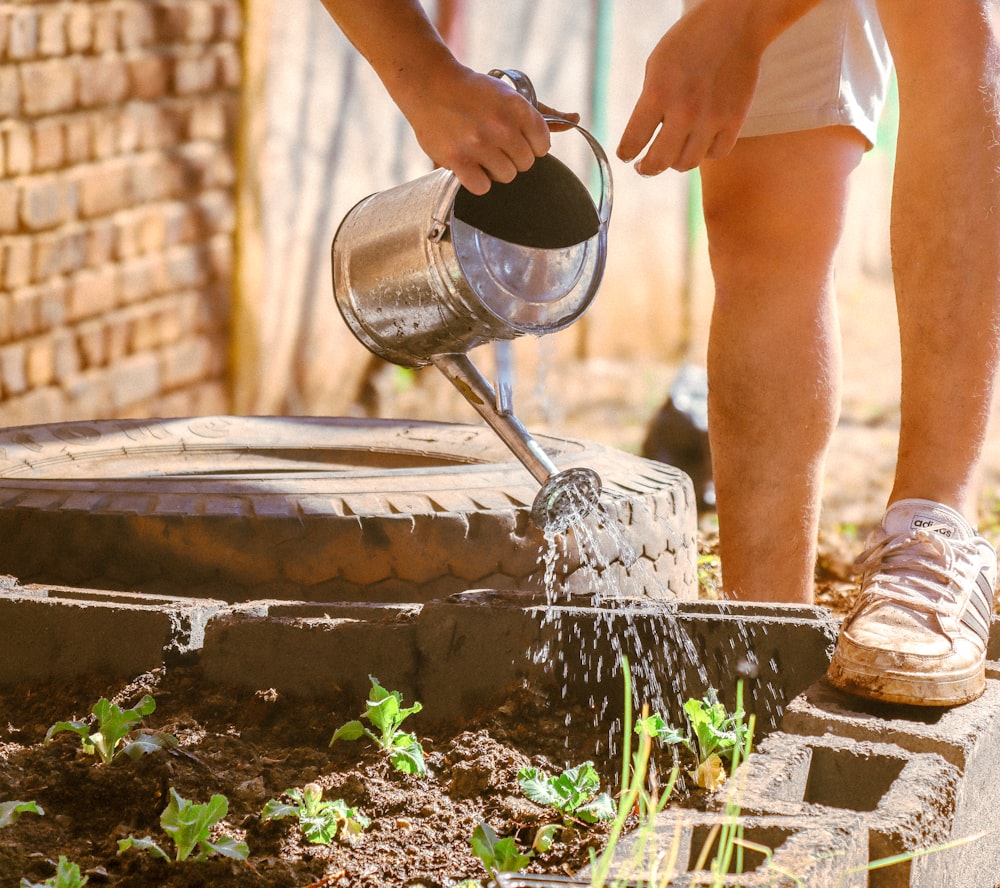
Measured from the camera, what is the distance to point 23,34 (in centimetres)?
347

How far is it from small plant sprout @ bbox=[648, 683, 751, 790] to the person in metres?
0.13

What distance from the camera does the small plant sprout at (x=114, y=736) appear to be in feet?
4.20

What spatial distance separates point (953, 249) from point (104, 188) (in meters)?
2.88

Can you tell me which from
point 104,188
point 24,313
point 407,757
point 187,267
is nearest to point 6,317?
point 24,313

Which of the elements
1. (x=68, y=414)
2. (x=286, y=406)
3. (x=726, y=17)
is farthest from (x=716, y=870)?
(x=286, y=406)

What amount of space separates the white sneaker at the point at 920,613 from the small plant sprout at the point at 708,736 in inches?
5.0

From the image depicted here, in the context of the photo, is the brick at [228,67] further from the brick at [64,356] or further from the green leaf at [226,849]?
the green leaf at [226,849]

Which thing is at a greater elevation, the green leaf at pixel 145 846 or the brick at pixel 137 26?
the brick at pixel 137 26

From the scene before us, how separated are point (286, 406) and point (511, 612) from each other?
11.2 ft

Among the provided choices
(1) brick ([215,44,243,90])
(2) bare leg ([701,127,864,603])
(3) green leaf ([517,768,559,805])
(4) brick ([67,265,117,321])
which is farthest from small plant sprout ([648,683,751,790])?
(1) brick ([215,44,243,90])

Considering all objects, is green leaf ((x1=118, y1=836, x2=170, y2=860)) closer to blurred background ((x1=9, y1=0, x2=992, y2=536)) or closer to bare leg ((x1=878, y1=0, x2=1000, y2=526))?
bare leg ((x1=878, y1=0, x2=1000, y2=526))

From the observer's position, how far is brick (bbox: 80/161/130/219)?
376 cm

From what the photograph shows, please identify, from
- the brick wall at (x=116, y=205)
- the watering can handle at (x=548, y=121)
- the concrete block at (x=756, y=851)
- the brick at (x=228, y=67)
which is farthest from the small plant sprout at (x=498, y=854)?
the brick at (x=228, y=67)

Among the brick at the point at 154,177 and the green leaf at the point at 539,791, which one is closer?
the green leaf at the point at 539,791
